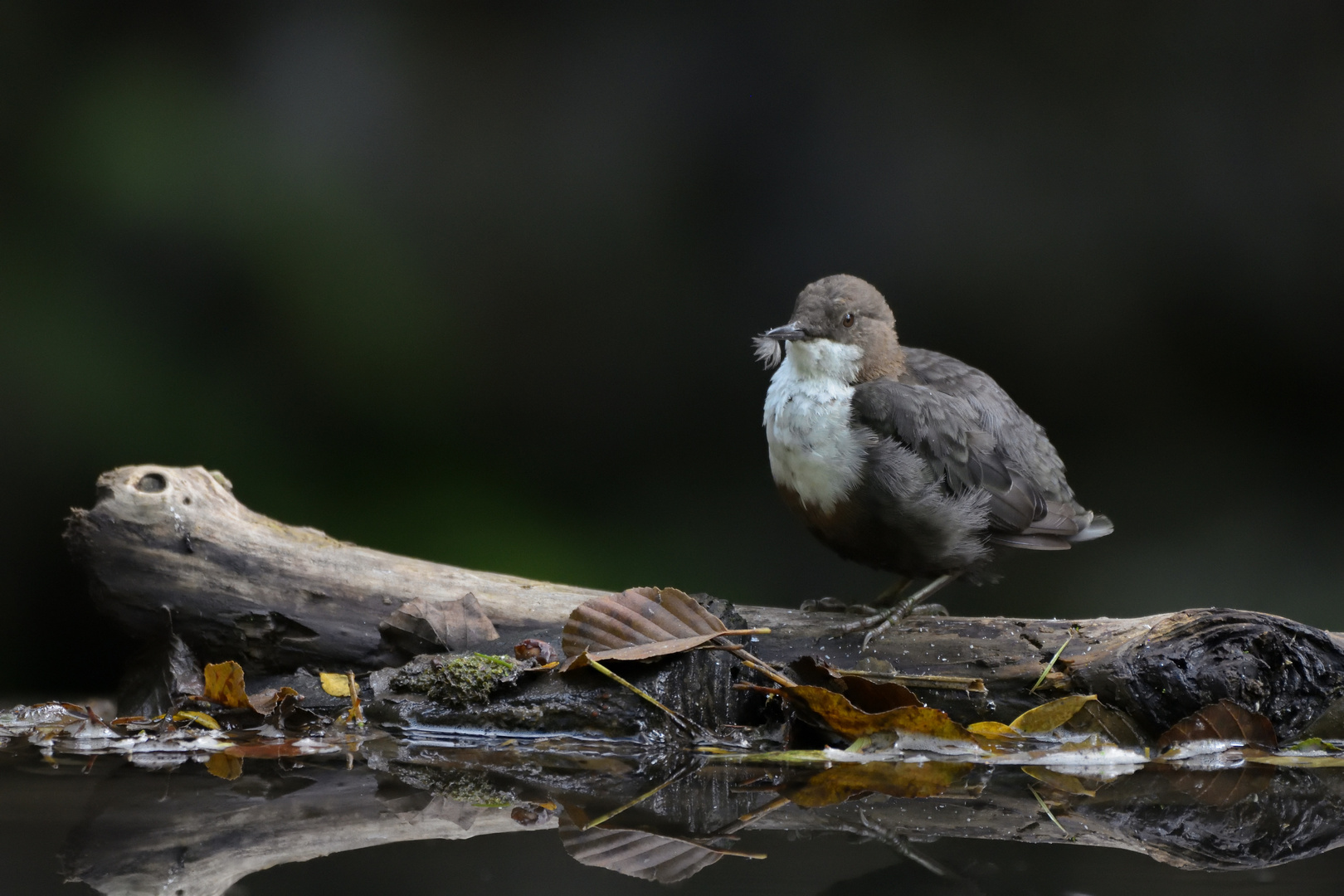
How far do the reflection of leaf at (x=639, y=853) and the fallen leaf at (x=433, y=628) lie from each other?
1.09 meters

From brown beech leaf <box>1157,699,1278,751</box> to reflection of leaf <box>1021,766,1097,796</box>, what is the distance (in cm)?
33

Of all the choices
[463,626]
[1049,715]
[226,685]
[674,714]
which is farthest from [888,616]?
[226,685]

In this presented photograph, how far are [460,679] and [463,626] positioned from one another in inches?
10.3

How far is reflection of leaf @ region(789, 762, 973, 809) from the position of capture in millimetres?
1972

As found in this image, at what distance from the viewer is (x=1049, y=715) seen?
241cm

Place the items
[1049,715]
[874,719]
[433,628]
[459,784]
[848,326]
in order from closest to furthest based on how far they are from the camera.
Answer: [459,784], [874,719], [1049,715], [433,628], [848,326]

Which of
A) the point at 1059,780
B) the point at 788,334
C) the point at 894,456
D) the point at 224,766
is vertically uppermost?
the point at 788,334

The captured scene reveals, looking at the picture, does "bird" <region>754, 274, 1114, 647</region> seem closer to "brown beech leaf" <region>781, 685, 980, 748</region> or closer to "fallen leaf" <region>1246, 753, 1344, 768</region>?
"brown beech leaf" <region>781, 685, 980, 748</region>

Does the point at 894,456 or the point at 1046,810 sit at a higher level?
the point at 894,456

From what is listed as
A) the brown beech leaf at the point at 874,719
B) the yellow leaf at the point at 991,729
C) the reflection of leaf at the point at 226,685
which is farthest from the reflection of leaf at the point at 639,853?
the reflection of leaf at the point at 226,685

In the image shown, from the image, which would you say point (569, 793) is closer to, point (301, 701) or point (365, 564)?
point (301, 701)

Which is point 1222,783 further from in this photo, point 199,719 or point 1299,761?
point 199,719

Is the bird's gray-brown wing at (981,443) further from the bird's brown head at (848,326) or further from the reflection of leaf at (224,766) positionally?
the reflection of leaf at (224,766)

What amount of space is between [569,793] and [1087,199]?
3865 mm
